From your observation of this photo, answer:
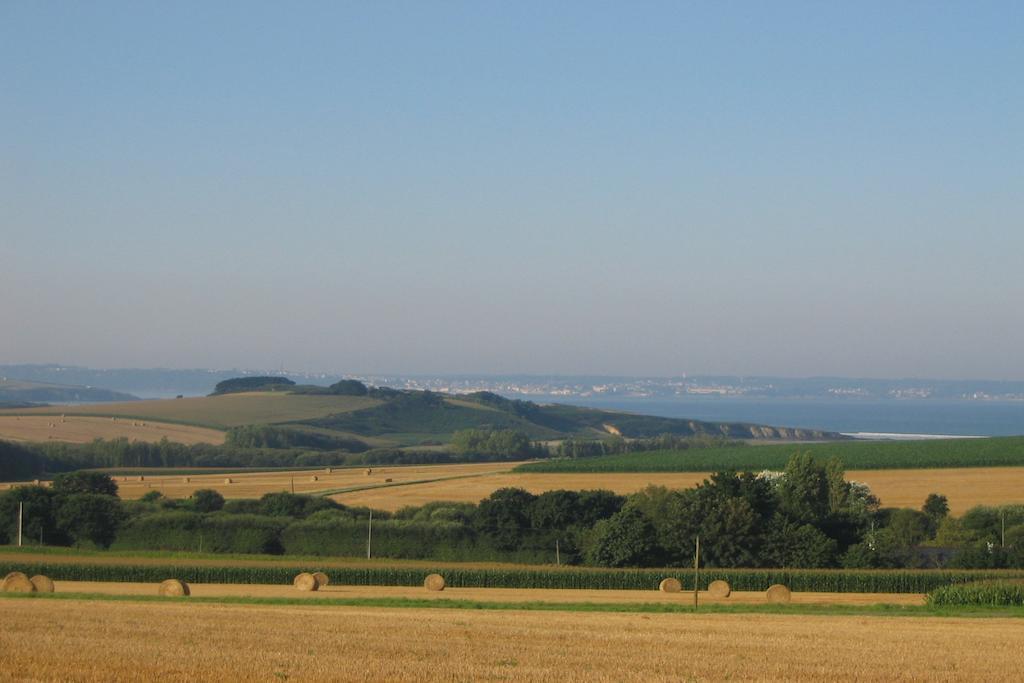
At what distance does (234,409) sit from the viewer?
538ft

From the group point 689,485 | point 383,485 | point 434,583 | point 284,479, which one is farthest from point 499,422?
point 434,583

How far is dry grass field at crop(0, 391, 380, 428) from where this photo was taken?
150 m

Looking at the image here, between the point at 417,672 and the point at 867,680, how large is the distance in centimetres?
685

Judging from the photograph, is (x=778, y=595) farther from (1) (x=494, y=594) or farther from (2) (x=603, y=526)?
(2) (x=603, y=526)

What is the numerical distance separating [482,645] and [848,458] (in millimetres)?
65104

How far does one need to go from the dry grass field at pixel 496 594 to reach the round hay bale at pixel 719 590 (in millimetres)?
163

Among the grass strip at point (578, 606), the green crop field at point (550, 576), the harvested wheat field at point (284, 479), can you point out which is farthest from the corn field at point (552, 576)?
the harvested wheat field at point (284, 479)

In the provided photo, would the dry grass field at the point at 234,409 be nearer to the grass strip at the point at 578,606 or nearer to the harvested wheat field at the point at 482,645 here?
the grass strip at the point at 578,606

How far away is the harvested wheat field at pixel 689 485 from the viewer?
225ft

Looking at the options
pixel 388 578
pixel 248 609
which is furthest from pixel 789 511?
pixel 248 609

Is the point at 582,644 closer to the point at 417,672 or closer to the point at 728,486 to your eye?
the point at 417,672

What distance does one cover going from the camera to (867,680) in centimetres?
2031

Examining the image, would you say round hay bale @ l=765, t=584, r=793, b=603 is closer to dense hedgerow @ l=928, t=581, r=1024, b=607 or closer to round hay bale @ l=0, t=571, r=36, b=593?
dense hedgerow @ l=928, t=581, r=1024, b=607

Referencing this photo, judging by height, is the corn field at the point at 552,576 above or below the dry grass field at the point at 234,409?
below
